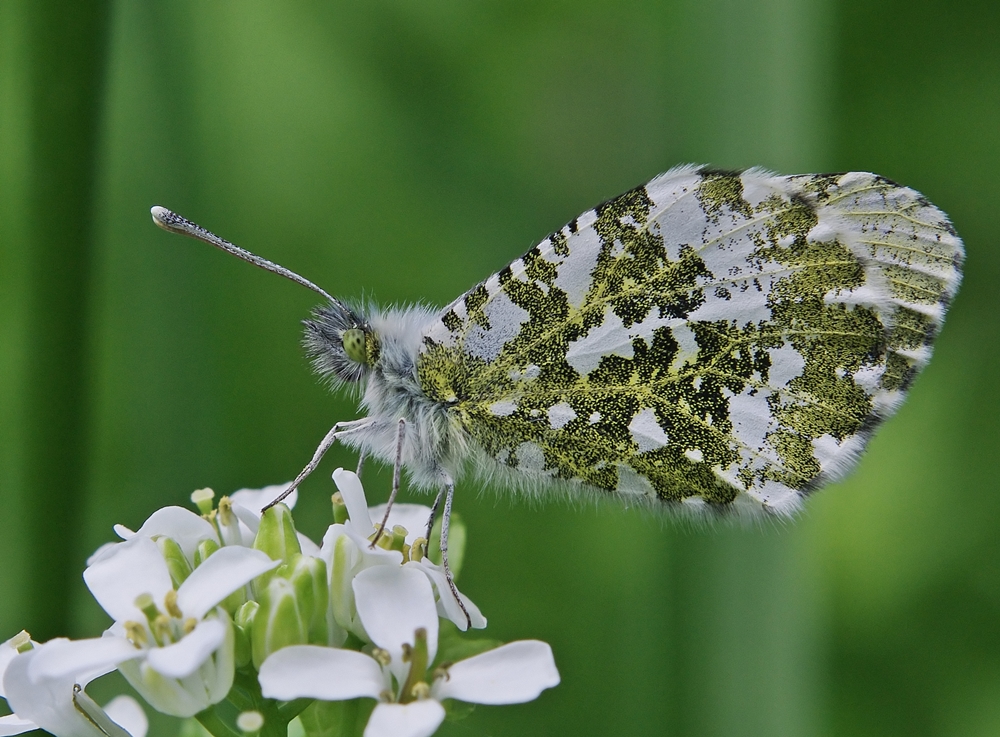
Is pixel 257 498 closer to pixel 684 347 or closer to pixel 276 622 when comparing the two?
pixel 276 622

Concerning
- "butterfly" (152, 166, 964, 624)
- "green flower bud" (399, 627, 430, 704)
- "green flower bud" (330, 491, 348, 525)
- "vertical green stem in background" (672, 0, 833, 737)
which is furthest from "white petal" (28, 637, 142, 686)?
"vertical green stem in background" (672, 0, 833, 737)

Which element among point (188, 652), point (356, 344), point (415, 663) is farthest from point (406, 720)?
point (356, 344)

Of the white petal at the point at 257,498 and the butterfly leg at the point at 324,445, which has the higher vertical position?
the butterfly leg at the point at 324,445

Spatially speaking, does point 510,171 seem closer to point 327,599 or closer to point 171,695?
point 327,599

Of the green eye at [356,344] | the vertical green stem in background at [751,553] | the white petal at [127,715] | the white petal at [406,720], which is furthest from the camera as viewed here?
the vertical green stem in background at [751,553]

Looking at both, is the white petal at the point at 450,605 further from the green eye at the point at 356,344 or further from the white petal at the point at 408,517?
the green eye at the point at 356,344

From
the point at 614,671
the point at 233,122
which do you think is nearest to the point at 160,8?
the point at 233,122

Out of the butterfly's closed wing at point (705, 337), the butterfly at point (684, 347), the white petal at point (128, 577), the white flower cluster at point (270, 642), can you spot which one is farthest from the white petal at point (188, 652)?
the butterfly's closed wing at point (705, 337)
